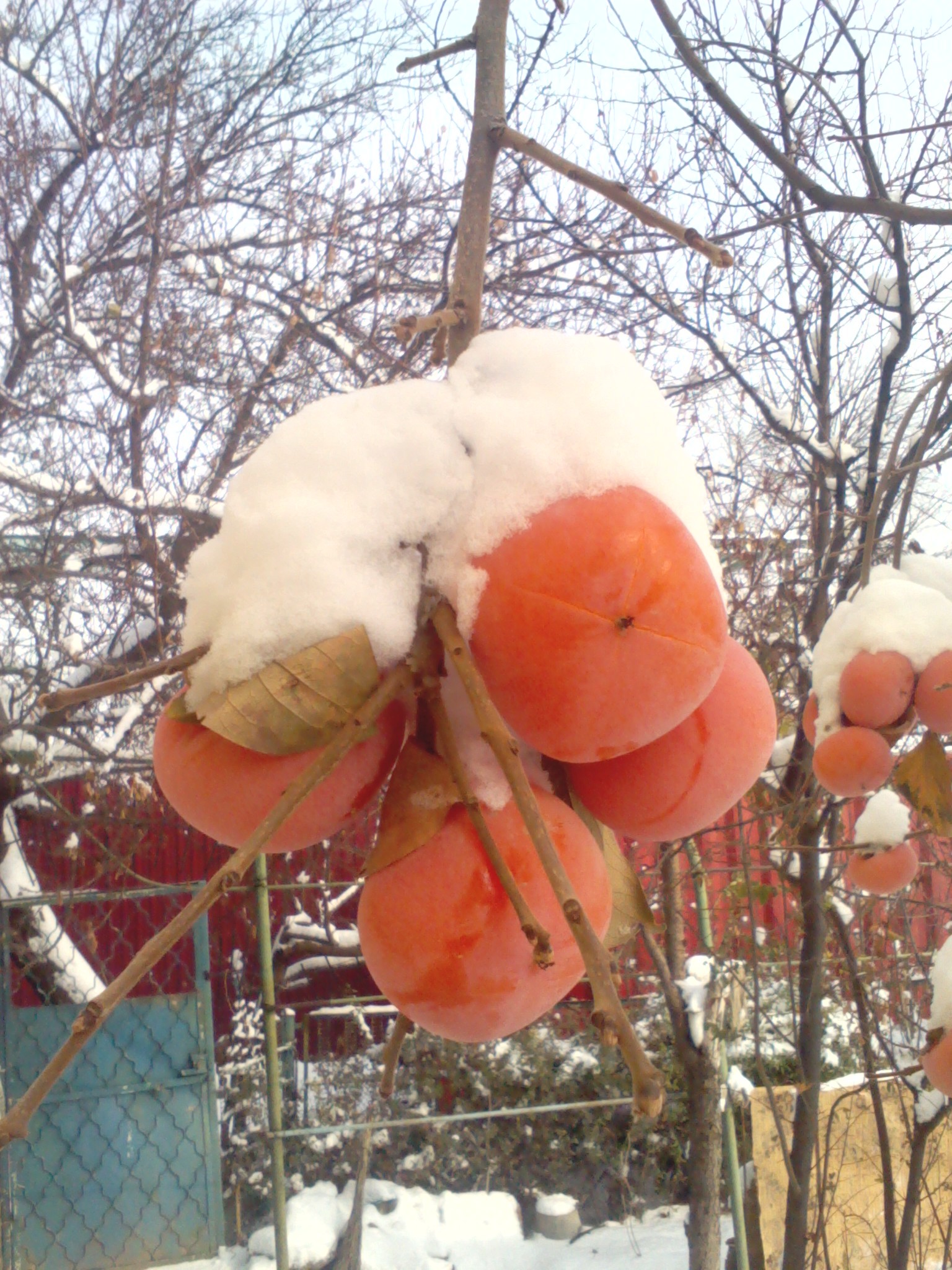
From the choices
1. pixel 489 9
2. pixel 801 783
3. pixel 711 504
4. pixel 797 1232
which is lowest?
pixel 797 1232

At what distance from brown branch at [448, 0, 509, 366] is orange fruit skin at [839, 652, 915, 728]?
42.4 inches

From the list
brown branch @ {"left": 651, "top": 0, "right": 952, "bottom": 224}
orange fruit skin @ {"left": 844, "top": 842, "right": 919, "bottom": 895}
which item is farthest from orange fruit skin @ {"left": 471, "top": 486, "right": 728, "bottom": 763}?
orange fruit skin @ {"left": 844, "top": 842, "right": 919, "bottom": 895}

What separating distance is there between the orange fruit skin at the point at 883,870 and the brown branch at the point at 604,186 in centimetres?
166

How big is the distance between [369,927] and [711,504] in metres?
3.53

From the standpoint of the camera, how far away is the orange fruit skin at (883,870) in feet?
6.06

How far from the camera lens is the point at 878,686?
1.37 metres

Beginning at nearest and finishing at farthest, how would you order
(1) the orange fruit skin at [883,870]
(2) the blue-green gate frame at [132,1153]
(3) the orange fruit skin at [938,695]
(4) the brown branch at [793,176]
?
(4) the brown branch at [793,176]
(3) the orange fruit skin at [938,695]
(1) the orange fruit skin at [883,870]
(2) the blue-green gate frame at [132,1153]

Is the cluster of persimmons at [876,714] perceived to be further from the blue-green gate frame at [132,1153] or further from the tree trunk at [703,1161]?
the blue-green gate frame at [132,1153]

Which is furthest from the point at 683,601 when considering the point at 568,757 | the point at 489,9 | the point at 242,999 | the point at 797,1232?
the point at 242,999

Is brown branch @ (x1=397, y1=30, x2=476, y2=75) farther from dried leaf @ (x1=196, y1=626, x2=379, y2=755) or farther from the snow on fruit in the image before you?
the snow on fruit

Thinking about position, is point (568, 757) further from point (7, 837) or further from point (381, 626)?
point (7, 837)

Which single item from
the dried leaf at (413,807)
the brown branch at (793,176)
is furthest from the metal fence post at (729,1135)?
the dried leaf at (413,807)

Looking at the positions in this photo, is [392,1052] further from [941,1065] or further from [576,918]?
Result: [941,1065]

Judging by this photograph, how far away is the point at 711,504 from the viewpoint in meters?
3.73
